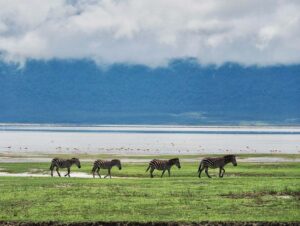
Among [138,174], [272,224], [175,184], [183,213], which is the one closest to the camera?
[272,224]

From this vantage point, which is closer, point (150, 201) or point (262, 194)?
point (150, 201)

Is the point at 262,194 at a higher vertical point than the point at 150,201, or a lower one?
higher

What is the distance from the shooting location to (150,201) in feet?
88.8

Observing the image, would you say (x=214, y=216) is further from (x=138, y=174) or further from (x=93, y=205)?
(x=138, y=174)

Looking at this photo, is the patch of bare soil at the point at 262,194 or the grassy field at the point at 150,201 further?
the patch of bare soil at the point at 262,194

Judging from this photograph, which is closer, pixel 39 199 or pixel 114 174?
pixel 39 199

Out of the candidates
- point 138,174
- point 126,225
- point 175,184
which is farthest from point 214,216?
point 138,174

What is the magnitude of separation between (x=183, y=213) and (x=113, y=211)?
2.59 m

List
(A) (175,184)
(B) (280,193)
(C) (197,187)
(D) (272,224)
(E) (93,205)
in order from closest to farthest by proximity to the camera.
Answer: (D) (272,224) < (E) (93,205) < (B) (280,193) < (C) (197,187) < (A) (175,184)

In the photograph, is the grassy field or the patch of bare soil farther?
the patch of bare soil

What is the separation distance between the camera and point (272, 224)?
73.3 feet

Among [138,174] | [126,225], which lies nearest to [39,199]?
[126,225]

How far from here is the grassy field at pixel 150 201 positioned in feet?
77.8

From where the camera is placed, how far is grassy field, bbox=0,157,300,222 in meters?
23.7
